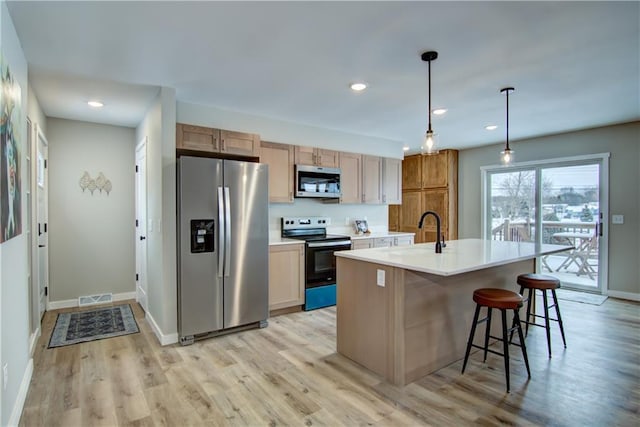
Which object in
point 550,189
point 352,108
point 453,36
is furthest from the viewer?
point 550,189

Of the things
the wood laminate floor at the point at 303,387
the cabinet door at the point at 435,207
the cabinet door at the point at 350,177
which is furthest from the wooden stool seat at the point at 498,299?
the cabinet door at the point at 435,207

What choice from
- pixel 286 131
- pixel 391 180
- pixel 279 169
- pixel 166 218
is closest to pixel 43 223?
pixel 166 218

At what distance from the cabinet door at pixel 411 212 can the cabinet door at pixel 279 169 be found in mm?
3356

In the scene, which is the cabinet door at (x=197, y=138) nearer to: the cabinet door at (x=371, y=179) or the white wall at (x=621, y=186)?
the cabinet door at (x=371, y=179)

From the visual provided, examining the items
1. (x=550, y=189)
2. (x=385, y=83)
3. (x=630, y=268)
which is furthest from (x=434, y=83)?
(x=630, y=268)

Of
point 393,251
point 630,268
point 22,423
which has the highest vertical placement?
point 393,251

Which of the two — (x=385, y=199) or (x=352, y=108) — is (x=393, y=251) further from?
(x=385, y=199)

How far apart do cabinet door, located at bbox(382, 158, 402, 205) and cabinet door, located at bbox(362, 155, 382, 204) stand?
0.10m

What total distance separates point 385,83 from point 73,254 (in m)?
4.45

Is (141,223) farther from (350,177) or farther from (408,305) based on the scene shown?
(408,305)

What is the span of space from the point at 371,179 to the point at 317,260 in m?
1.77

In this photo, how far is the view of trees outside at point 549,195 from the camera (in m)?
5.12

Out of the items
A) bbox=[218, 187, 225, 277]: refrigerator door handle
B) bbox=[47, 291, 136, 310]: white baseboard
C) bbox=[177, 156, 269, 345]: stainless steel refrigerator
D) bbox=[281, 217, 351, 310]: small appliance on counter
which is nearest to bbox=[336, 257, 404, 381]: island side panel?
bbox=[177, 156, 269, 345]: stainless steel refrigerator

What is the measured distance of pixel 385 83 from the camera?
3174 mm
